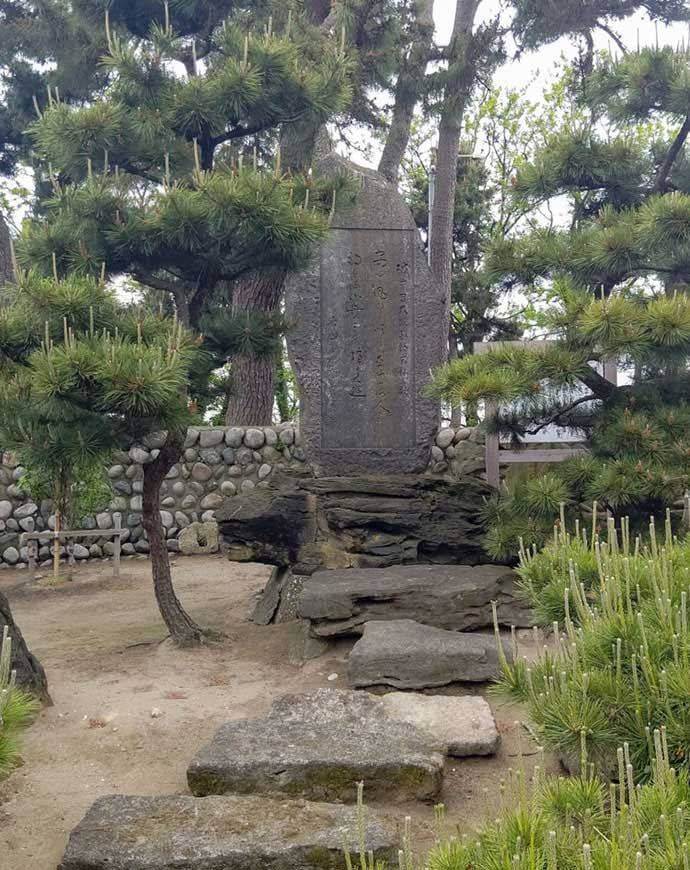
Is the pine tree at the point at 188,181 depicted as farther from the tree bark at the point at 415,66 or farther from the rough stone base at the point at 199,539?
the rough stone base at the point at 199,539

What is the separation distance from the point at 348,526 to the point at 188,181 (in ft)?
7.99

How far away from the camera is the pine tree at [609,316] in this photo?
4605 mm

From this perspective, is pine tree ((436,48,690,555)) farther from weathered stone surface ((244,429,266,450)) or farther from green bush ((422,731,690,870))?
weathered stone surface ((244,429,266,450))

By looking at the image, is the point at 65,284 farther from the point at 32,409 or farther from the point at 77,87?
the point at 77,87

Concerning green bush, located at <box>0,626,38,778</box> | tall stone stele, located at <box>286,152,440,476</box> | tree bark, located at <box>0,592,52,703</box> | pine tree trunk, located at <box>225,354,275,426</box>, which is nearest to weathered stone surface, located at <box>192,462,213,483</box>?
pine tree trunk, located at <box>225,354,275,426</box>

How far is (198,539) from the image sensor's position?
369 inches

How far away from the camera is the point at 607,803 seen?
7.50 ft

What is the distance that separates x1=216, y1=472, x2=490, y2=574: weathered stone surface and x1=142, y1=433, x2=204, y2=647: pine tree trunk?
0.53 meters

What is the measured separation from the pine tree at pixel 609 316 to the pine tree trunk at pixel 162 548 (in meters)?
1.76

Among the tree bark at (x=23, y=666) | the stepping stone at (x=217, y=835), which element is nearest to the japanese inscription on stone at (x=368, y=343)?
the tree bark at (x=23, y=666)

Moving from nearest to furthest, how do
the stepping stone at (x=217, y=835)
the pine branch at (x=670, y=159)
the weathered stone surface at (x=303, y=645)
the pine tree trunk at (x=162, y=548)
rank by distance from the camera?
the stepping stone at (x=217, y=835) → the weathered stone surface at (x=303, y=645) → the pine tree trunk at (x=162, y=548) → the pine branch at (x=670, y=159)

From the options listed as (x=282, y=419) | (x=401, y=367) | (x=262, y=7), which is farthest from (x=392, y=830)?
(x=282, y=419)

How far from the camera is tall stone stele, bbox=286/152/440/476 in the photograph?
6.35 metres

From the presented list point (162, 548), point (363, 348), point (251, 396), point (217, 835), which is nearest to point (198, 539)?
point (251, 396)
